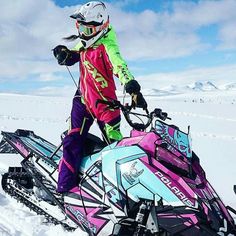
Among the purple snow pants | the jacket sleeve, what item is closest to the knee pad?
the purple snow pants

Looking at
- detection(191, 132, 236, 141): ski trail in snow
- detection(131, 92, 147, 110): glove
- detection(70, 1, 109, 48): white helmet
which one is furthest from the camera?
detection(191, 132, 236, 141): ski trail in snow

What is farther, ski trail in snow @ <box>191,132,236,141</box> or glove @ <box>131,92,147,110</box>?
ski trail in snow @ <box>191,132,236,141</box>

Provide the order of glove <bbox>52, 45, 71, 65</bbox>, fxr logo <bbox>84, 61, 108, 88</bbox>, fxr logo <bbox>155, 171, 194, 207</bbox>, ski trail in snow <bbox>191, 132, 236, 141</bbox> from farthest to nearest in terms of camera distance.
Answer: ski trail in snow <bbox>191, 132, 236, 141</bbox>, glove <bbox>52, 45, 71, 65</bbox>, fxr logo <bbox>84, 61, 108, 88</bbox>, fxr logo <bbox>155, 171, 194, 207</bbox>

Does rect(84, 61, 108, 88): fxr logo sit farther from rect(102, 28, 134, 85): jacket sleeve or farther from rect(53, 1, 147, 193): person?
rect(102, 28, 134, 85): jacket sleeve

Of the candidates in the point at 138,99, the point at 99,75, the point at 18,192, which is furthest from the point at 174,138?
the point at 18,192

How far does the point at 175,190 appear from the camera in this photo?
3.00 m

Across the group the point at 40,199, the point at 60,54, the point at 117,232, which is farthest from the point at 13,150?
the point at 117,232

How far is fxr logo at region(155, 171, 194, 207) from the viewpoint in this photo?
294 centimetres

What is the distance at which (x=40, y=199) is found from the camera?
4.76 metres

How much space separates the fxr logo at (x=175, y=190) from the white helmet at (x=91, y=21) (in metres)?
1.58

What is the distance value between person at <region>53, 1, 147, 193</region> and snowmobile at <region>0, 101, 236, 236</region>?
142mm

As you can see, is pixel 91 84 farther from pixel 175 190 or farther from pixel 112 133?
pixel 175 190

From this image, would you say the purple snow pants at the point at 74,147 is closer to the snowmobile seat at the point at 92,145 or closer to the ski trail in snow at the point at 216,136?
the snowmobile seat at the point at 92,145

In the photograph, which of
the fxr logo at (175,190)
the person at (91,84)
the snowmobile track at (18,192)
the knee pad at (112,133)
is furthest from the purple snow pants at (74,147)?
the fxr logo at (175,190)
